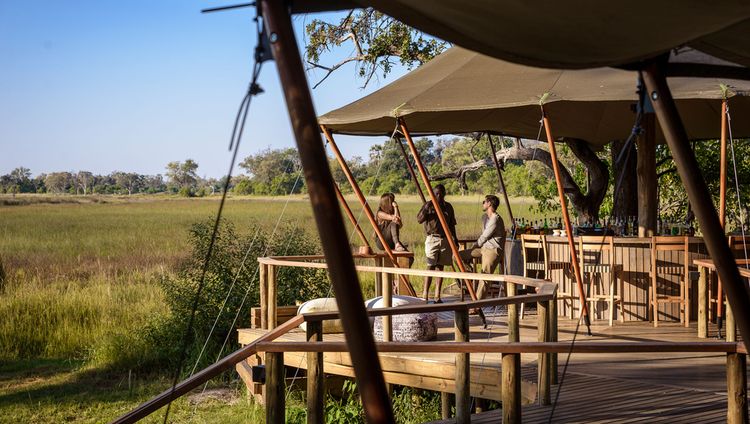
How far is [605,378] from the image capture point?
23.6ft

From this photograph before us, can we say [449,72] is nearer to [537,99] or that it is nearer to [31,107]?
[537,99]

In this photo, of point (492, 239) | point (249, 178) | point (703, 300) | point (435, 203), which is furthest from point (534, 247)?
point (249, 178)

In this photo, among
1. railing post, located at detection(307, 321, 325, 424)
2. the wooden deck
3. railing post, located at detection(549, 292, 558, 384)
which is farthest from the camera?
railing post, located at detection(549, 292, 558, 384)

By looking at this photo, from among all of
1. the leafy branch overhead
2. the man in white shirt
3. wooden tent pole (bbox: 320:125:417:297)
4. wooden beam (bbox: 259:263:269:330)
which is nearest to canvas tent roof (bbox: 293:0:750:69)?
wooden tent pole (bbox: 320:125:417:297)

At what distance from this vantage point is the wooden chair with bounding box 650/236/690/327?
30.6 feet

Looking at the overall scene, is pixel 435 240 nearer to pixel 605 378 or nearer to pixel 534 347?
pixel 605 378

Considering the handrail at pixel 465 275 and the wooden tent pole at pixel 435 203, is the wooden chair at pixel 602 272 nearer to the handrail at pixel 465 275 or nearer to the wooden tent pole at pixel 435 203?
the wooden tent pole at pixel 435 203

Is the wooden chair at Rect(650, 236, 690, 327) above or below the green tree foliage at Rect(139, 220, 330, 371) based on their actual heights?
above

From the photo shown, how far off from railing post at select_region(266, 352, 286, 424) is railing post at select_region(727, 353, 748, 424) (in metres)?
2.31

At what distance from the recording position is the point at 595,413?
19.7ft

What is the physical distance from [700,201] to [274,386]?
2.55 m

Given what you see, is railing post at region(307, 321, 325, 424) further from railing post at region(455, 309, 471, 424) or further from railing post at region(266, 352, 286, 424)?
railing post at region(455, 309, 471, 424)

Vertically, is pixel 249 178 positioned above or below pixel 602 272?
above

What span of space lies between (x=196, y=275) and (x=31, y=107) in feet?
177
